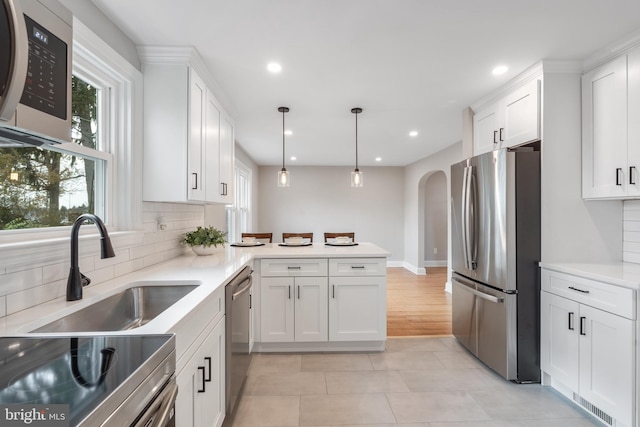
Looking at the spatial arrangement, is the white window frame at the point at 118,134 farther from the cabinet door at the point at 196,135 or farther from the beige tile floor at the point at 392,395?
the beige tile floor at the point at 392,395

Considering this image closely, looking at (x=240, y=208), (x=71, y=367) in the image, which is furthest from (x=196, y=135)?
(x=240, y=208)

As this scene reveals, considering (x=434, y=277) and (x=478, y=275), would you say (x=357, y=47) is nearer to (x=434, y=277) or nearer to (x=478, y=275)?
(x=478, y=275)

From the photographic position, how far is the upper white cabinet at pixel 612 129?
211cm

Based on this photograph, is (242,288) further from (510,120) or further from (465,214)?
(510,120)

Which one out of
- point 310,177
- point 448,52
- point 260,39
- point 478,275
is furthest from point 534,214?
point 310,177

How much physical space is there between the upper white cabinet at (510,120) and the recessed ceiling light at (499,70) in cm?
23

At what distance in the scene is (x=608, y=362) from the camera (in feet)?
6.25

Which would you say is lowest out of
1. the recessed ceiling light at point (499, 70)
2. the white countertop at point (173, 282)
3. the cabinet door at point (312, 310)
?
the cabinet door at point (312, 310)

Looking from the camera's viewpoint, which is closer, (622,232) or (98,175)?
(98,175)

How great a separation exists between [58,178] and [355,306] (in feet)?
7.72

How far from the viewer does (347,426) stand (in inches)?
77.4

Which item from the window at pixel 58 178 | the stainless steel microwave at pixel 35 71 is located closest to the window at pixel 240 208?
the window at pixel 58 178

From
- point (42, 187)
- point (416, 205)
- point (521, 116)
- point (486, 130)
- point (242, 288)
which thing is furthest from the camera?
point (416, 205)

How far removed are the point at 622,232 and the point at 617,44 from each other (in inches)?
53.3
